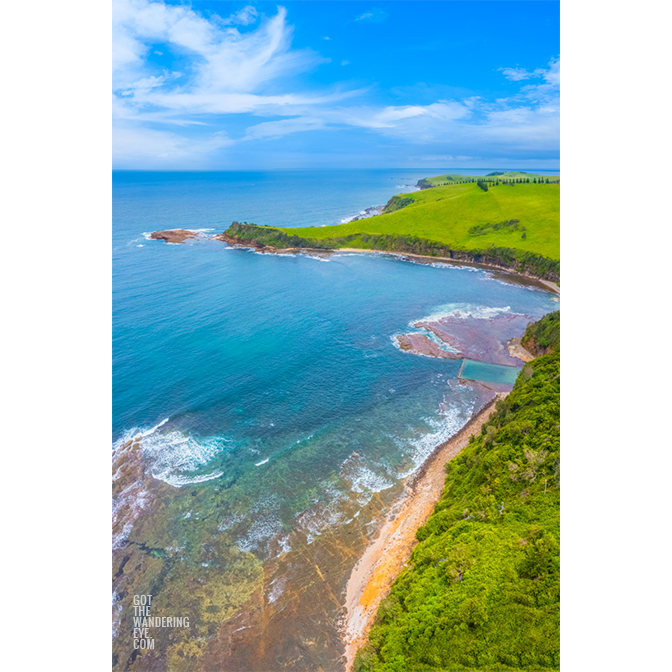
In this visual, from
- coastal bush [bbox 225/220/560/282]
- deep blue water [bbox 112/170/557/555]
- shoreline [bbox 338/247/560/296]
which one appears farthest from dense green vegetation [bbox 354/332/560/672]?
coastal bush [bbox 225/220/560/282]

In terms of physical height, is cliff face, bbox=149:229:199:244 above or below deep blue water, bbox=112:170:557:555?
above

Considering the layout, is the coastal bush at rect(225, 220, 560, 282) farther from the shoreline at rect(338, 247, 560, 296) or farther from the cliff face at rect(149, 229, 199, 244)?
the cliff face at rect(149, 229, 199, 244)

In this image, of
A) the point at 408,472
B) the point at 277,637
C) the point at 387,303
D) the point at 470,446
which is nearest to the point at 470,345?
the point at 387,303

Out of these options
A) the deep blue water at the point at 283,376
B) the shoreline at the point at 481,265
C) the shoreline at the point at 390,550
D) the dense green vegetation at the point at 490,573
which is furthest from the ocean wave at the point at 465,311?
the dense green vegetation at the point at 490,573

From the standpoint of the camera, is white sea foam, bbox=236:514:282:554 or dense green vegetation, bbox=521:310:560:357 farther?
dense green vegetation, bbox=521:310:560:357

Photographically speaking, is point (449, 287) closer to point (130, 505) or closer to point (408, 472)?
point (408, 472)

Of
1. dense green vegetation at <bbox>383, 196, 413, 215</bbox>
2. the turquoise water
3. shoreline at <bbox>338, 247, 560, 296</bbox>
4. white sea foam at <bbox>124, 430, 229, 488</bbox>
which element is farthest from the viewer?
dense green vegetation at <bbox>383, 196, 413, 215</bbox>

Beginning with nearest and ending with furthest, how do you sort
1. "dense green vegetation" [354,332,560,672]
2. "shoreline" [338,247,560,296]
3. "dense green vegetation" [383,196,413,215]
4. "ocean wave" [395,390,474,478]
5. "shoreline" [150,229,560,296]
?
"dense green vegetation" [354,332,560,672] < "ocean wave" [395,390,474,478] < "shoreline" [338,247,560,296] < "shoreline" [150,229,560,296] < "dense green vegetation" [383,196,413,215]

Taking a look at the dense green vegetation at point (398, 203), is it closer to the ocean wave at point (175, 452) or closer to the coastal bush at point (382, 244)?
the coastal bush at point (382, 244)
